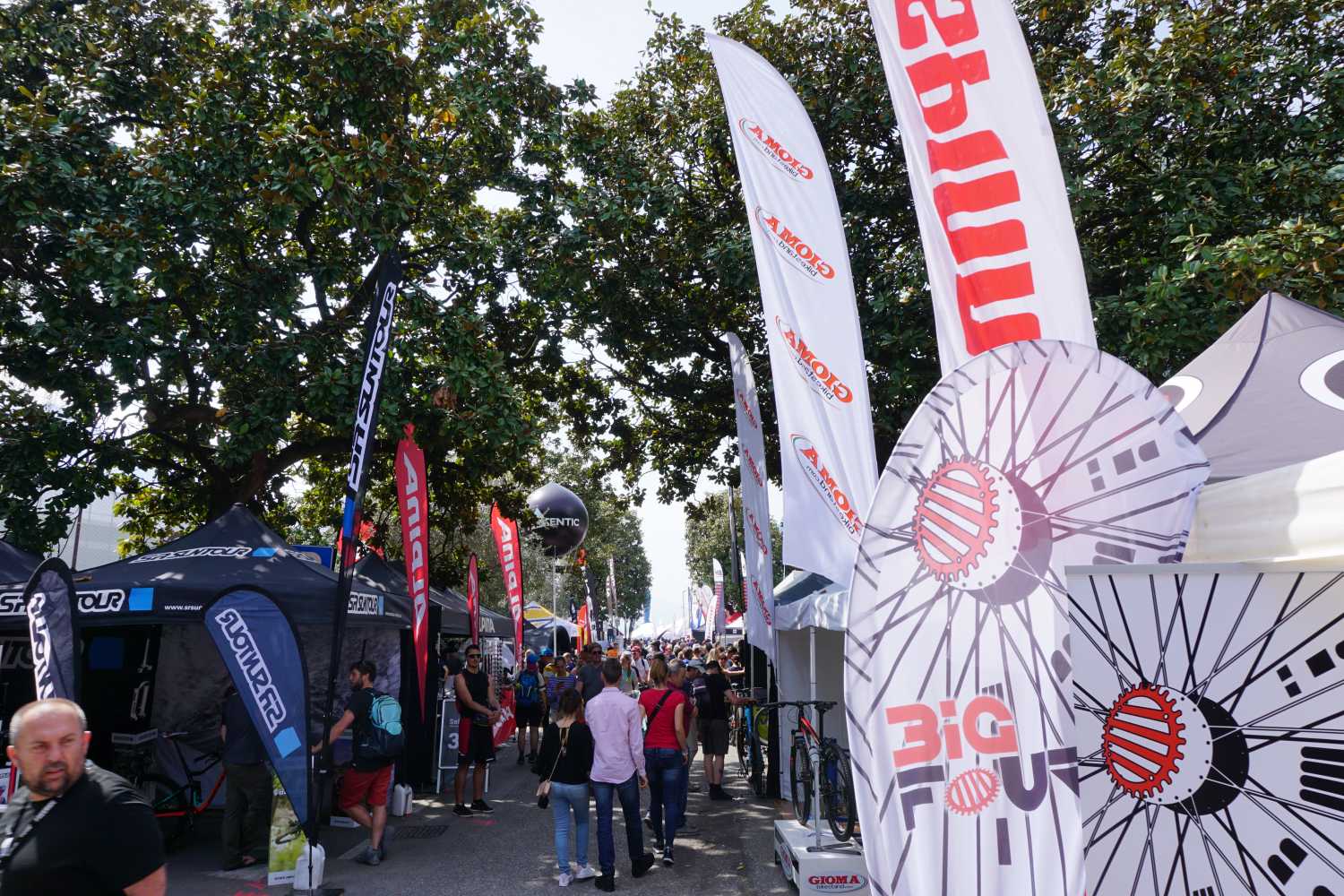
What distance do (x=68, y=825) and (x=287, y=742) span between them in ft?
13.2

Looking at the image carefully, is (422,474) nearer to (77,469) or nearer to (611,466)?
(77,469)

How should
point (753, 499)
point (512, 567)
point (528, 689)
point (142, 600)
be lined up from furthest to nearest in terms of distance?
1. point (512, 567)
2. point (528, 689)
3. point (753, 499)
4. point (142, 600)

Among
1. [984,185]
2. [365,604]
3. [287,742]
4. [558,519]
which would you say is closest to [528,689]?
[558,519]

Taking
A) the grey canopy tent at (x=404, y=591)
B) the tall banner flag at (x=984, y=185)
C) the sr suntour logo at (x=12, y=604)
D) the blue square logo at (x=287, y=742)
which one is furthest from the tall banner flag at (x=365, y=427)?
the tall banner flag at (x=984, y=185)

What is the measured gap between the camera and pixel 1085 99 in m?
11.2

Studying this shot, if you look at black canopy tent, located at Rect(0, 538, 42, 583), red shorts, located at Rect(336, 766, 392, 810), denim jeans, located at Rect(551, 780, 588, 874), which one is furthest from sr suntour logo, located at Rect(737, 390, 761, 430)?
black canopy tent, located at Rect(0, 538, 42, 583)

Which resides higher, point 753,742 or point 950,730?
point 950,730

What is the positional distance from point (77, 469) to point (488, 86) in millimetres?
7190

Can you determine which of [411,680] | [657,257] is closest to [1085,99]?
[657,257]

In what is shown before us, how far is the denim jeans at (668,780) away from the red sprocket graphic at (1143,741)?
6.17 metres

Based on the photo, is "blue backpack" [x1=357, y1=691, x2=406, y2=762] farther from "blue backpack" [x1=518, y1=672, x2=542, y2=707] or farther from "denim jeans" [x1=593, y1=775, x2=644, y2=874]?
"blue backpack" [x1=518, y1=672, x2=542, y2=707]

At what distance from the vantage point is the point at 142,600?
25.8ft

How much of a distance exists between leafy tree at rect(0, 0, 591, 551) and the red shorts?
417 cm

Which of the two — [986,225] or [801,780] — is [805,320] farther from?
[801,780]
